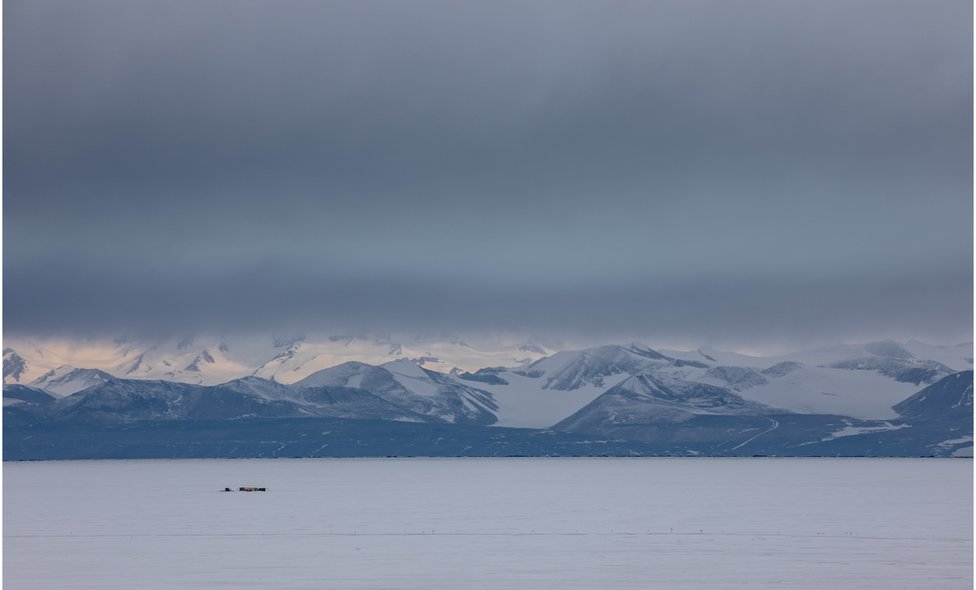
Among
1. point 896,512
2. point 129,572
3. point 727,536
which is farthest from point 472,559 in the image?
point 896,512

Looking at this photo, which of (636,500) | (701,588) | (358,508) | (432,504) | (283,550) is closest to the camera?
(701,588)

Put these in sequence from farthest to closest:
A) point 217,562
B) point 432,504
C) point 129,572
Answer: point 432,504
point 217,562
point 129,572

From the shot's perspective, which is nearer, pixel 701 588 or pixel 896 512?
pixel 701 588

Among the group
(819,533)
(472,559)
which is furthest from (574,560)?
(819,533)

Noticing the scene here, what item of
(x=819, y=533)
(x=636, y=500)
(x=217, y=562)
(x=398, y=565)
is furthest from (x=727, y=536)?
(x=636, y=500)

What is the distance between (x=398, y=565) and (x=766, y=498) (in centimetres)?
9293

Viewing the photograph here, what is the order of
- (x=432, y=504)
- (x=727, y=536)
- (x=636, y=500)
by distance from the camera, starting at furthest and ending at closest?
(x=636, y=500)
(x=432, y=504)
(x=727, y=536)

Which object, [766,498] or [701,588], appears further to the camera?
[766,498]

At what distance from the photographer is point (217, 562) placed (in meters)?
61.2

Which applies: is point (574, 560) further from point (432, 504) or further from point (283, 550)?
point (432, 504)

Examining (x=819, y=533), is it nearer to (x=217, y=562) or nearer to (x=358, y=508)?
(x=217, y=562)

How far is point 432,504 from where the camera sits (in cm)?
13138

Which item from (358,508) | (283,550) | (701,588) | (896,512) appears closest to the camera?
(701,588)

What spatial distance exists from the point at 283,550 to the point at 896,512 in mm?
57869
